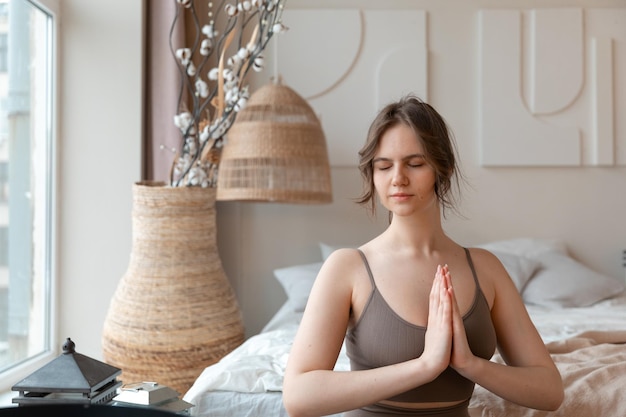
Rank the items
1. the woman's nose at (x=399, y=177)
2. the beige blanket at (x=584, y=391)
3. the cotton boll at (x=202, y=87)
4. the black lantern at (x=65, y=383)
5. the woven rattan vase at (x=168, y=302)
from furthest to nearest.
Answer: the cotton boll at (x=202, y=87) → the woven rattan vase at (x=168, y=302) → the beige blanket at (x=584, y=391) → the woman's nose at (x=399, y=177) → the black lantern at (x=65, y=383)

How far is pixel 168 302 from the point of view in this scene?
9.07 feet

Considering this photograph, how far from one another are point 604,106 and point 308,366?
301 centimetres

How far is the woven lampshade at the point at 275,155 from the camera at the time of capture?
3.21 metres

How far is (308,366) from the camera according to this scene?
1351 mm

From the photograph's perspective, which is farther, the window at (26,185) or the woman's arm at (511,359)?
the window at (26,185)

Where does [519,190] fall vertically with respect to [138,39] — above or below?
below

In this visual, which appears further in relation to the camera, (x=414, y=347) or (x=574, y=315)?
(x=574, y=315)

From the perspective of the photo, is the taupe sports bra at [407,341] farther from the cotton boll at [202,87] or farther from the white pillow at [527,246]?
the white pillow at [527,246]

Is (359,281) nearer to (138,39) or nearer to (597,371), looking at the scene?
(597,371)

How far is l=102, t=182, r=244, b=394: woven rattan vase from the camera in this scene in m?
2.75

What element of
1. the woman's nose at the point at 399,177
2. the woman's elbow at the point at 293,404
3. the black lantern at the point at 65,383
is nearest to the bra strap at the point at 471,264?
the woman's nose at the point at 399,177

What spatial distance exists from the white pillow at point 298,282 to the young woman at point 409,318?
1.67m

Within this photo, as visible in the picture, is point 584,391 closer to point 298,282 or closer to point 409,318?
point 409,318

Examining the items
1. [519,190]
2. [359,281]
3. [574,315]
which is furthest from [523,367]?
[519,190]
